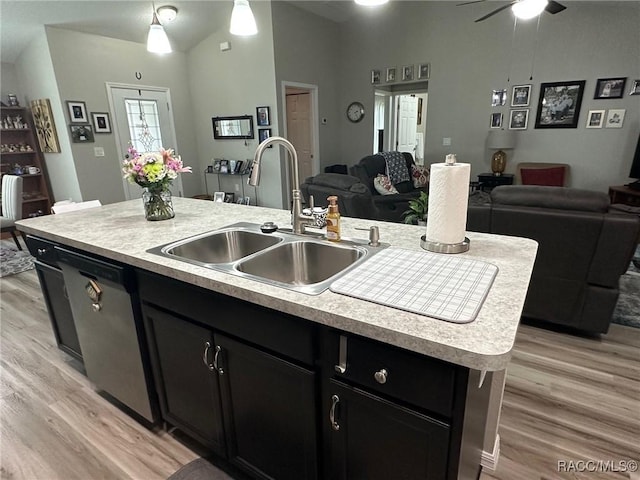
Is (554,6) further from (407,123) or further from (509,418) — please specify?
(407,123)

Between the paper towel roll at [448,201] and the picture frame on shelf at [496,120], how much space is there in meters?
4.84

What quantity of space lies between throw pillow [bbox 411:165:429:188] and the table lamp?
987mm

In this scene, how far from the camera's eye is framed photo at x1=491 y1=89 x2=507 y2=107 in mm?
5191

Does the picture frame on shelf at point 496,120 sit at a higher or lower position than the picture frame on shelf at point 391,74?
lower

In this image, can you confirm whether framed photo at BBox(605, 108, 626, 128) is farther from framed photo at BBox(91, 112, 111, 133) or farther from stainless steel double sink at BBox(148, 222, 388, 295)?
framed photo at BBox(91, 112, 111, 133)

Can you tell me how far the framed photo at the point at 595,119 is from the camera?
466 cm

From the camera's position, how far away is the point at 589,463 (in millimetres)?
1521

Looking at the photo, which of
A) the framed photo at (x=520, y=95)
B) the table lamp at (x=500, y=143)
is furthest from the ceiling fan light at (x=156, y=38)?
the framed photo at (x=520, y=95)

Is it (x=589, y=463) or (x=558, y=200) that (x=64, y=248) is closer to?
(x=589, y=463)

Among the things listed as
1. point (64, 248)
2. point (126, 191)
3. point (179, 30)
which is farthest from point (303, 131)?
point (64, 248)

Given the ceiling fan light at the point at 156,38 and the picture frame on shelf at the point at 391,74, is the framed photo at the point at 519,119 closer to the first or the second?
the picture frame on shelf at the point at 391,74

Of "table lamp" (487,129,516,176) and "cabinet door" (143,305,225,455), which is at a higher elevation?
"table lamp" (487,129,516,176)

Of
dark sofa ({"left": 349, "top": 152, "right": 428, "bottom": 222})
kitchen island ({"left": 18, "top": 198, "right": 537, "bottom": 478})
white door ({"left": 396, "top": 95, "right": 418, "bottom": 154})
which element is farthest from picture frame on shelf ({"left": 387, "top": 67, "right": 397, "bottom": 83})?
kitchen island ({"left": 18, "top": 198, "right": 537, "bottom": 478})

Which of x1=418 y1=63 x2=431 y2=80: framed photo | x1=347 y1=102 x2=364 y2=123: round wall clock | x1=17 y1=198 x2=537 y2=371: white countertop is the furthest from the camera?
x1=347 y1=102 x2=364 y2=123: round wall clock
